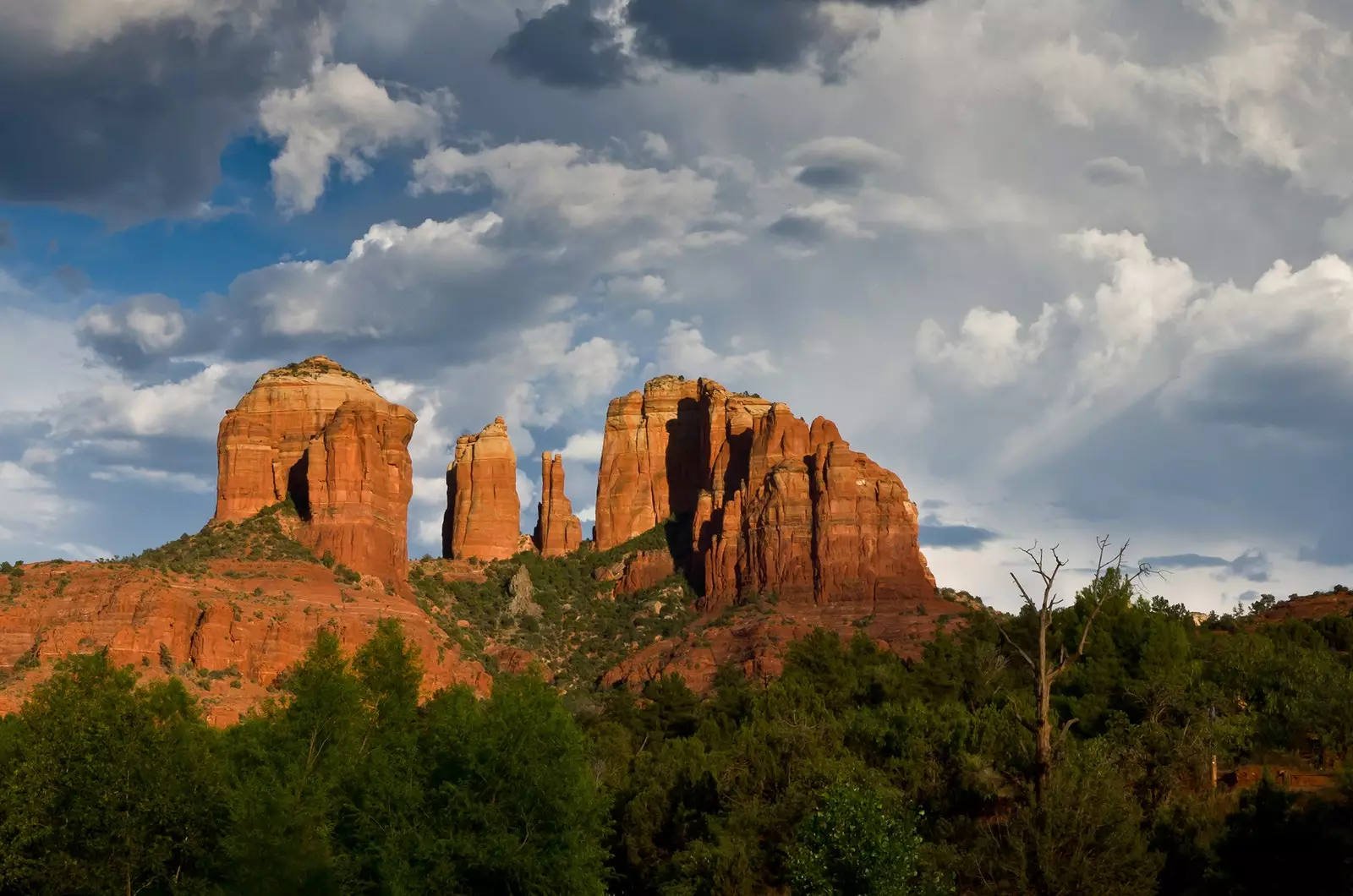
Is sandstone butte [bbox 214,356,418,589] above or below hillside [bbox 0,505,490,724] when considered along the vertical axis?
above

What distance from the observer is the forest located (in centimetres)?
5000

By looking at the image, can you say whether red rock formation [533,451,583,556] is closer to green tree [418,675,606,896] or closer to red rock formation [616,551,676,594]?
red rock formation [616,551,676,594]

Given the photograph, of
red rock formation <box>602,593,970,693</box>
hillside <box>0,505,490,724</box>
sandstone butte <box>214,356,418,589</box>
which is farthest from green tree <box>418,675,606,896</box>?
sandstone butte <box>214,356,418,589</box>

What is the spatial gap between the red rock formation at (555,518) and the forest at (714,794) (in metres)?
105

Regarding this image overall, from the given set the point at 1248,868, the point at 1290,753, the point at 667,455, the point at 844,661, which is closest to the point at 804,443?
the point at 667,455

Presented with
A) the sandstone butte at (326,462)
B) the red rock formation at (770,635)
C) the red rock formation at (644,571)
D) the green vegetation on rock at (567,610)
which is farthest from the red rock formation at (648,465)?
the sandstone butte at (326,462)

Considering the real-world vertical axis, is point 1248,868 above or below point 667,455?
below

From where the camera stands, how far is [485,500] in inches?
7323

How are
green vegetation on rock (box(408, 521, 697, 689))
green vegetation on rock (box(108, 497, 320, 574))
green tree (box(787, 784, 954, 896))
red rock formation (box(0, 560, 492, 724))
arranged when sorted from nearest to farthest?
green tree (box(787, 784, 954, 896)) → red rock formation (box(0, 560, 492, 724)) → green vegetation on rock (box(108, 497, 320, 574)) → green vegetation on rock (box(408, 521, 697, 689))

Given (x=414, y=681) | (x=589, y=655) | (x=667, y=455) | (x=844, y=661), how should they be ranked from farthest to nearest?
(x=667, y=455) → (x=589, y=655) → (x=844, y=661) → (x=414, y=681)

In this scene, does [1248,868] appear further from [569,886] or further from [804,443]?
[804,443]

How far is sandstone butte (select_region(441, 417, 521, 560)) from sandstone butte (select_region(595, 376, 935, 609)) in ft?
38.8

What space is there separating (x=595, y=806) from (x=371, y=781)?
949 cm

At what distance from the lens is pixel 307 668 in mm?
80062
